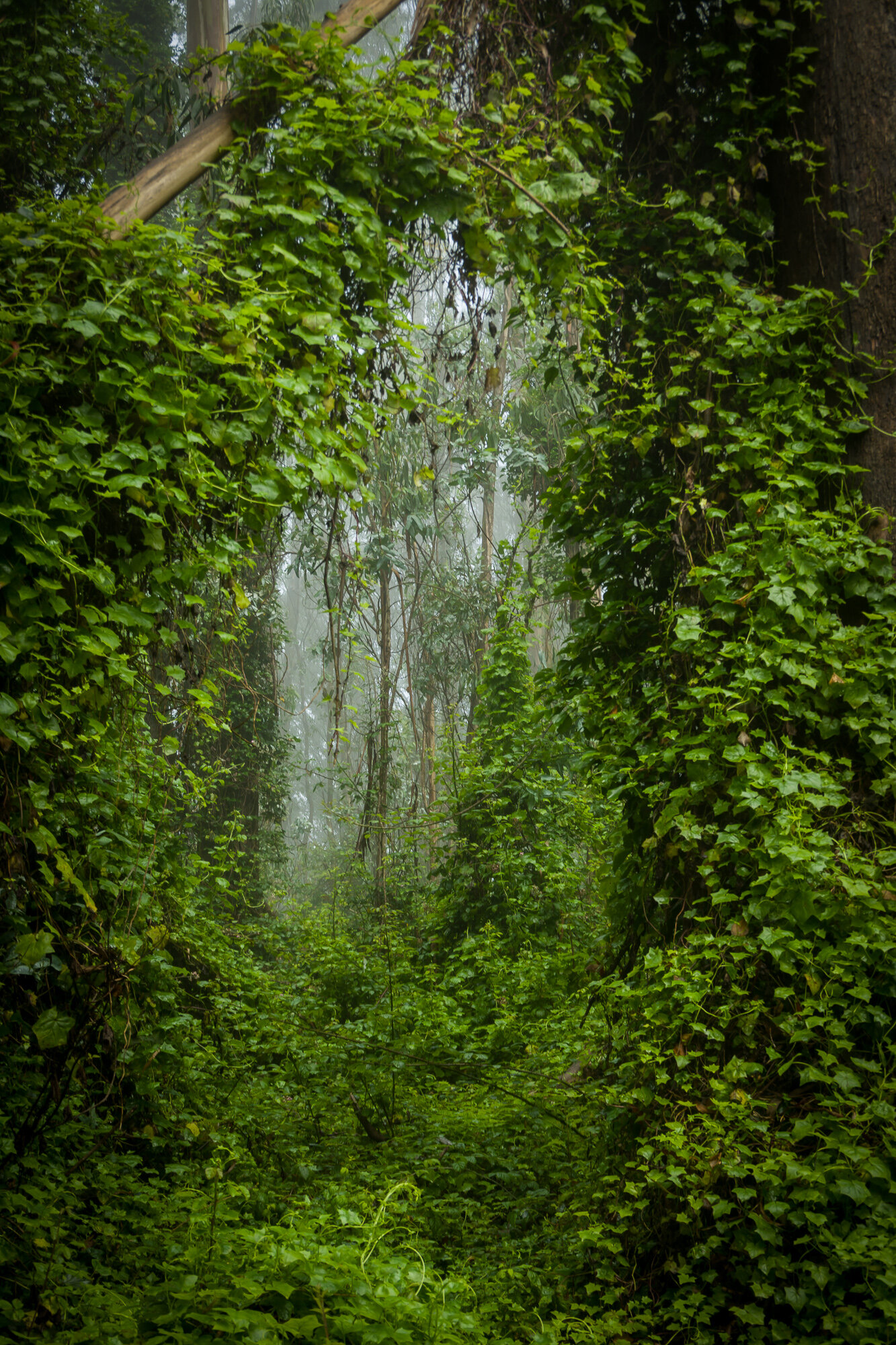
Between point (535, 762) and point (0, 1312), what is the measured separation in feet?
22.2

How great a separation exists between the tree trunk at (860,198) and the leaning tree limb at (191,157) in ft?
5.98

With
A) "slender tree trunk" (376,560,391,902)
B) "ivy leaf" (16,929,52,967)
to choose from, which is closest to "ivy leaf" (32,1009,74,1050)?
"ivy leaf" (16,929,52,967)

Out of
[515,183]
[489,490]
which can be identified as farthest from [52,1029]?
[489,490]

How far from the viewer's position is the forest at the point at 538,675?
2.50 meters

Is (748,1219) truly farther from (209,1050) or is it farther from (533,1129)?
(209,1050)

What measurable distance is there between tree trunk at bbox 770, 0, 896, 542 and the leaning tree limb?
1.82m

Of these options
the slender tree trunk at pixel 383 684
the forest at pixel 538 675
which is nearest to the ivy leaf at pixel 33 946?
the forest at pixel 538 675

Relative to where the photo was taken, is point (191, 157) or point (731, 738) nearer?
point (731, 738)

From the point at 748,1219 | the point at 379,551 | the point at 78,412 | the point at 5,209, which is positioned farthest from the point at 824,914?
the point at 379,551

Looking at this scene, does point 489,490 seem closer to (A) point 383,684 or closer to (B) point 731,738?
(A) point 383,684

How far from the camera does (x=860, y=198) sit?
11.6 ft

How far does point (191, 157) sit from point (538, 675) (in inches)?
107

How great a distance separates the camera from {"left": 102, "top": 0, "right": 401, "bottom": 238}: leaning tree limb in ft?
10.2

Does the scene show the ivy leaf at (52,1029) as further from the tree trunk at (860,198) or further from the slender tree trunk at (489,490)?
the slender tree trunk at (489,490)
